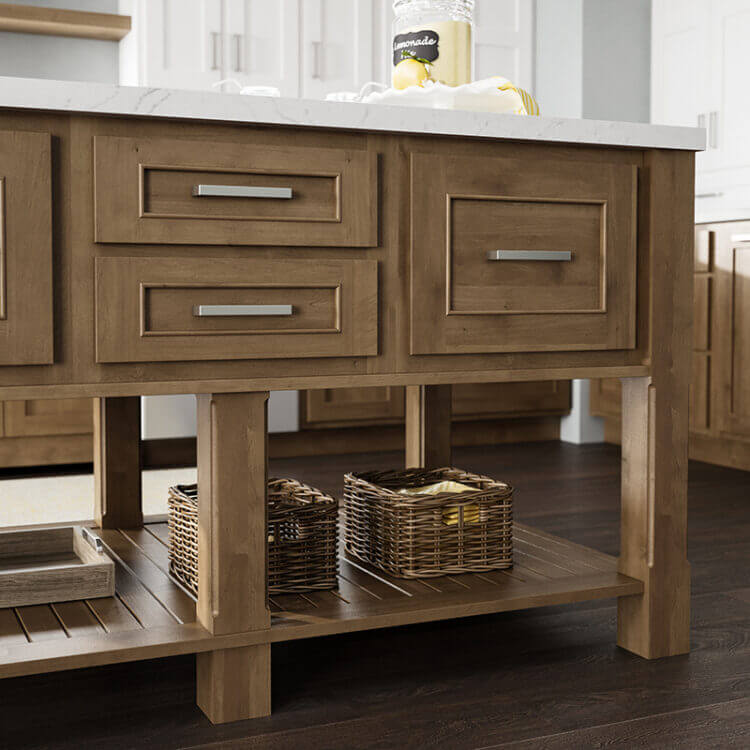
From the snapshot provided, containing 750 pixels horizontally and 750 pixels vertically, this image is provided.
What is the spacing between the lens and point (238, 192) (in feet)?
4.33

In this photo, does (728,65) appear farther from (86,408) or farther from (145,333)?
(145,333)

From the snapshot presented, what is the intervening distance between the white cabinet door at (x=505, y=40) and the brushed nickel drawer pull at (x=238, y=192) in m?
2.90

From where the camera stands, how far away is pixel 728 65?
3.75 metres

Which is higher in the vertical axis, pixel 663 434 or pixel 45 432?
pixel 663 434

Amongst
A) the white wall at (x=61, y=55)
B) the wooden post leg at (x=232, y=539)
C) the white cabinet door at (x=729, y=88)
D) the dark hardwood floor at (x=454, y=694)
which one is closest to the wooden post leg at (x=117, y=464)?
the dark hardwood floor at (x=454, y=694)

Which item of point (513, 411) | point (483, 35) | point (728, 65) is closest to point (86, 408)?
point (513, 411)

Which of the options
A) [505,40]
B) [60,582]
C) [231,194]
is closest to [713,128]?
[505,40]

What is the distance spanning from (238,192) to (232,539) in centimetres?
46

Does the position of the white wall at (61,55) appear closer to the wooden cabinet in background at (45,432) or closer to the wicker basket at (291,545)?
the wooden cabinet in background at (45,432)

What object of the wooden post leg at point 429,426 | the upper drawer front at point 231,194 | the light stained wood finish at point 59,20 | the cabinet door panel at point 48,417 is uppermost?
the light stained wood finish at point 59,20

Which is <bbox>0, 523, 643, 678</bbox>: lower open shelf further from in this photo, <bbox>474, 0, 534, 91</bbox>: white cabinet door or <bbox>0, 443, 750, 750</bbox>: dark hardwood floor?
<bbox>474, 0, 534, 91</bbox>: white cabinet door

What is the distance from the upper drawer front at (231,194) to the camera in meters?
1.27

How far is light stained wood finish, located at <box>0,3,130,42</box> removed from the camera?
3.59 m

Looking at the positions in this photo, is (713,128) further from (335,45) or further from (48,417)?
(48,417)
